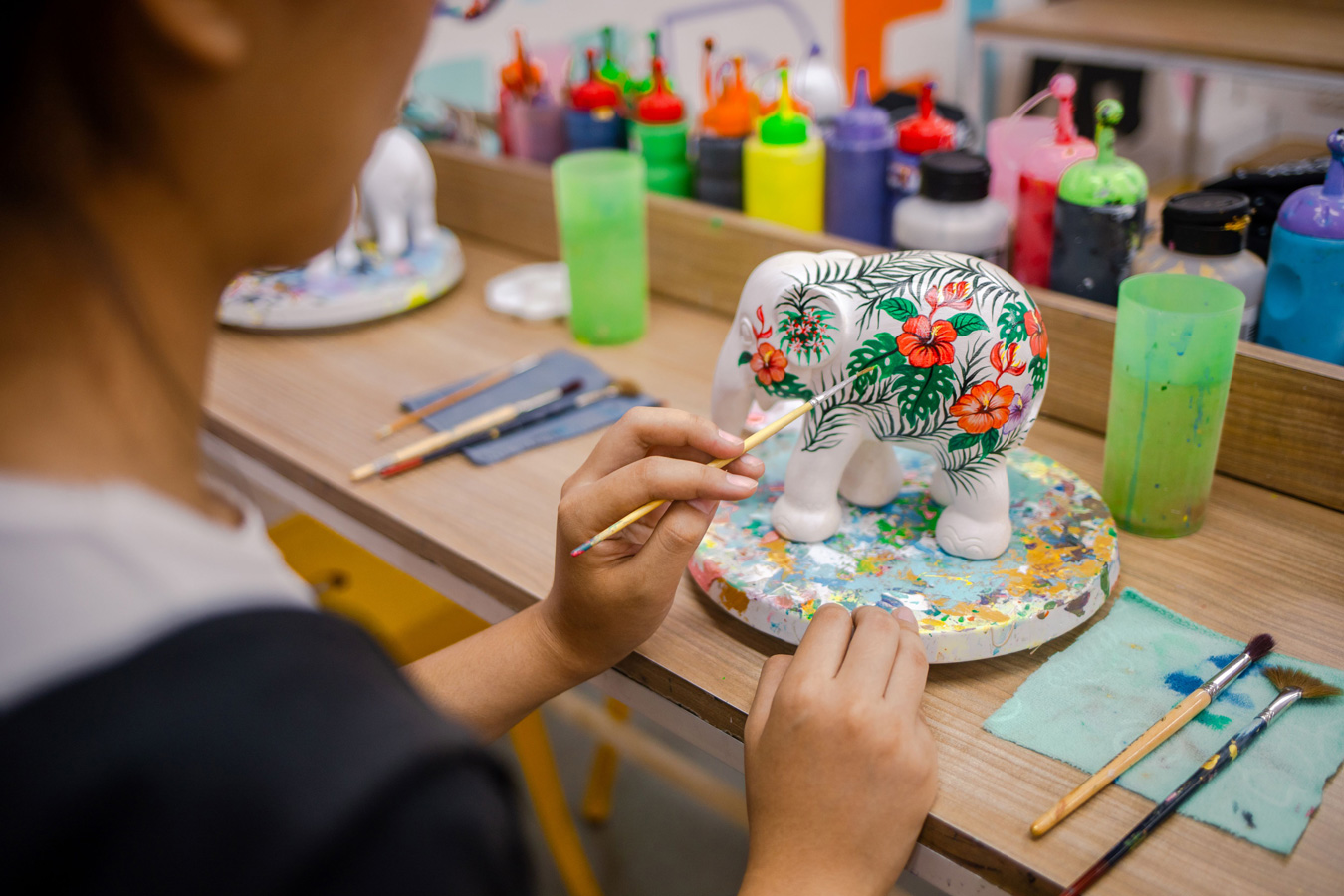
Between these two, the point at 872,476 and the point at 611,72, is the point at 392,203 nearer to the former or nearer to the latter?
the point at 611,72

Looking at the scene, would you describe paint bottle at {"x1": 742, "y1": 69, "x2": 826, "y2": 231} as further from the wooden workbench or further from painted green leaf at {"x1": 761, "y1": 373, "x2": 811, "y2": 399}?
painted green leaf at {"x1": 761, "y1": 373, "x2": 811, "y2": 399}

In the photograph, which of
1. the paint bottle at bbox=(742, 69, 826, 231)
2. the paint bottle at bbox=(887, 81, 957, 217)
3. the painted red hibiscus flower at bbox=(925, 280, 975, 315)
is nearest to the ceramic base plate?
the paint bottle at bbox=(742, 69, 826, 231)

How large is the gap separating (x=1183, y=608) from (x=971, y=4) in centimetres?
308

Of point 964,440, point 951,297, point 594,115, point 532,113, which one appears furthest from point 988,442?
point 532,113

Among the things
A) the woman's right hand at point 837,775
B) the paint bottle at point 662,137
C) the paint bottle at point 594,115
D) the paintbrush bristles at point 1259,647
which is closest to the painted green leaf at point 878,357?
the woman's right hand at point 837,775

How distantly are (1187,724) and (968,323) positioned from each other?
1.03ft

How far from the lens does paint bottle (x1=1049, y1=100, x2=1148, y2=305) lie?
3.27ft

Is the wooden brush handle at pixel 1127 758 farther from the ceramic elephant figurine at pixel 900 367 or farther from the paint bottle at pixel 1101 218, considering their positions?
the paint bottle at pixel 1101 218

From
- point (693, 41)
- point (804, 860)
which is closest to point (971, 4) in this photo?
point (693, 41)

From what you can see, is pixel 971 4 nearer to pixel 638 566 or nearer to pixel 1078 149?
pixel 1078 149

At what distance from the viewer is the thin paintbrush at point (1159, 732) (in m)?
0.62

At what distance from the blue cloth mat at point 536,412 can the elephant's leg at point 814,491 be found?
0.93 ft

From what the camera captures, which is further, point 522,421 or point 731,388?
point 522,421

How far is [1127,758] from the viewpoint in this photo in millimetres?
650
